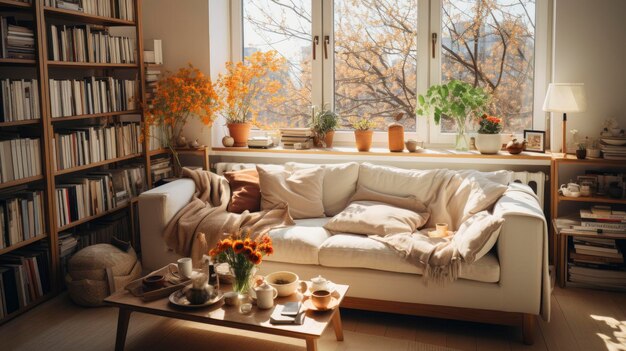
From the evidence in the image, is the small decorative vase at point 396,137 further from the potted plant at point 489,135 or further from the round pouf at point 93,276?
the round pouf at point 93,276

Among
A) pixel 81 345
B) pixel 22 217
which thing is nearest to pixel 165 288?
pixel 81 345

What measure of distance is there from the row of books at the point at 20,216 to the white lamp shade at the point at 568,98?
345 centimetres

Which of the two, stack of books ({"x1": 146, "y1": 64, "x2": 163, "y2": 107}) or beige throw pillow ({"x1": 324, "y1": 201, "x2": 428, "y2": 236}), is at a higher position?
stack of books ({"x1": 146, "y1": 64, "x2": 163, "y2": 107})

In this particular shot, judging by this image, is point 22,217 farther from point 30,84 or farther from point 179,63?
point 179,63

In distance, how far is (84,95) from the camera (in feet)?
14.0

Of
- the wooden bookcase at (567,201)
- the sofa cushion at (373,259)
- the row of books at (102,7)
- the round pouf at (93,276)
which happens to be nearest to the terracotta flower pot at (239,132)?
the row of books at (102,7)

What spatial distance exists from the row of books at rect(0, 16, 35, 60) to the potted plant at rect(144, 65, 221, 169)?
114 cm

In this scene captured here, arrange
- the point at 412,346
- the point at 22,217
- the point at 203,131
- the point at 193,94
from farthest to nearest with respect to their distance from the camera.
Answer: the point at 203,131
the point at 193,94
the point at 22,217
the point at 412,346

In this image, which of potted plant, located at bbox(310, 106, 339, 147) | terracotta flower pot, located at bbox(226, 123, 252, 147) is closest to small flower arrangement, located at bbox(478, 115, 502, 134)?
potted plant, located at bbox(310, 106, 339, 147)

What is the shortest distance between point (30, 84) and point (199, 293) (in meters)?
1.84

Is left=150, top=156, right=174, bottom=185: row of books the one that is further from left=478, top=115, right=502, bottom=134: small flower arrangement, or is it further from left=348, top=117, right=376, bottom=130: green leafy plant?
left=478, top=115, right=502, bottom=134: small flower arrangement

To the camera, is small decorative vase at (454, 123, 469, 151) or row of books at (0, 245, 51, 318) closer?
row of books at (0, 245, 51, 318)

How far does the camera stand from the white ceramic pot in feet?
14.5

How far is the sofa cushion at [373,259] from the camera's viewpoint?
332 centimetres
